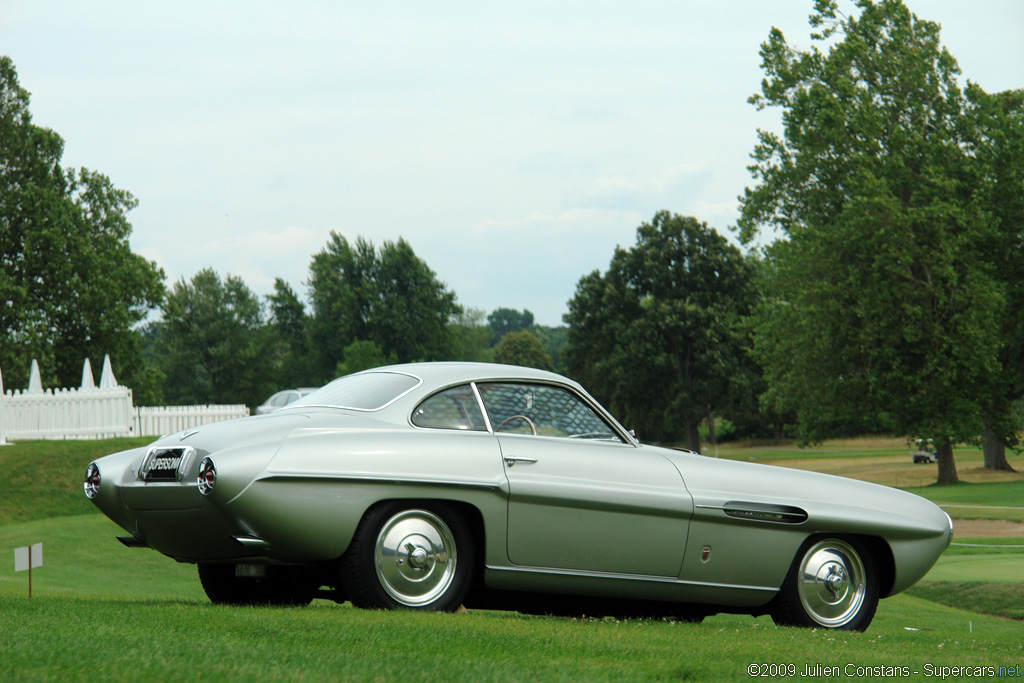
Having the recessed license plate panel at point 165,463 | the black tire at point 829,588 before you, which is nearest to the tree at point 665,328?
the black tire at point 829,588

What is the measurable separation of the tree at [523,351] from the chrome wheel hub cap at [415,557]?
350 ft

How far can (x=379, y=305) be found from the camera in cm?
8381

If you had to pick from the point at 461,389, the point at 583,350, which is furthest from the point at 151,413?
the point at 583,350

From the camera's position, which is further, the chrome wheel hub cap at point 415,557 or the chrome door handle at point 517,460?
the chrome door handle at point 517,460

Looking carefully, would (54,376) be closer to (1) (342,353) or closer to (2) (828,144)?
(2) (828,144)

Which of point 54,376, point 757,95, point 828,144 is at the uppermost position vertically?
point 757,95

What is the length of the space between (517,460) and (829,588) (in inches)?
93.5

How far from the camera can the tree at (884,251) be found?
34.0 m

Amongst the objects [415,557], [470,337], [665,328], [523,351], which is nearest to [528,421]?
[415,557]

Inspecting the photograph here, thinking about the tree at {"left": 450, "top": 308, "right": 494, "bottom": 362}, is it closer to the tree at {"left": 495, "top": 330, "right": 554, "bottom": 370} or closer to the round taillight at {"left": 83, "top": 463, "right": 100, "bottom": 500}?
the tree at {"left": 495, "top": 330, "right": 554, "bottom": 370}

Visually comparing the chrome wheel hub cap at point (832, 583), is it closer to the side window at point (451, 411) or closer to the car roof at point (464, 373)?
the car roof at point (464, 373)

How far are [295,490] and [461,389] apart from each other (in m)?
1.22

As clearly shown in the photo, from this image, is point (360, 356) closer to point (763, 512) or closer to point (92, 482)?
point (92, 482)

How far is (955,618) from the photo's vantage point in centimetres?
1171
